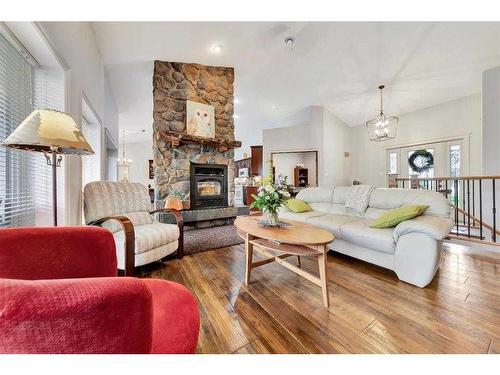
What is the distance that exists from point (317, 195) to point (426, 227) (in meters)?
1.88

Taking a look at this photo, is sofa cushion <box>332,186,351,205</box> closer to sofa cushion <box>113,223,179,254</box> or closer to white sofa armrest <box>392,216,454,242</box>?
white sofa armrest <box>392,216,454,242</box>

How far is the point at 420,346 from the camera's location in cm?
→ 117

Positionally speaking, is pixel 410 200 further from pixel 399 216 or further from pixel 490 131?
pixel 490 131

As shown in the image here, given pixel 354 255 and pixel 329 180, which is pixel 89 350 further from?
pixel 329 180

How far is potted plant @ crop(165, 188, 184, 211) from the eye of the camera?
148 inches

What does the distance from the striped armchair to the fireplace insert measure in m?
1.48

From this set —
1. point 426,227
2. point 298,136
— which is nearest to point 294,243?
point 426,227

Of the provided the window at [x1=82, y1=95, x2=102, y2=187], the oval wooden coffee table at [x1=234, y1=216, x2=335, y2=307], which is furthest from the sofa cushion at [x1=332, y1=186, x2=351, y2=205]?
the window at [x1=82, y1=95, x2=102, y2=187]

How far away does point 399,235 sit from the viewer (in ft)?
6.32

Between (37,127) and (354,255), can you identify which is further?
(354,255)
